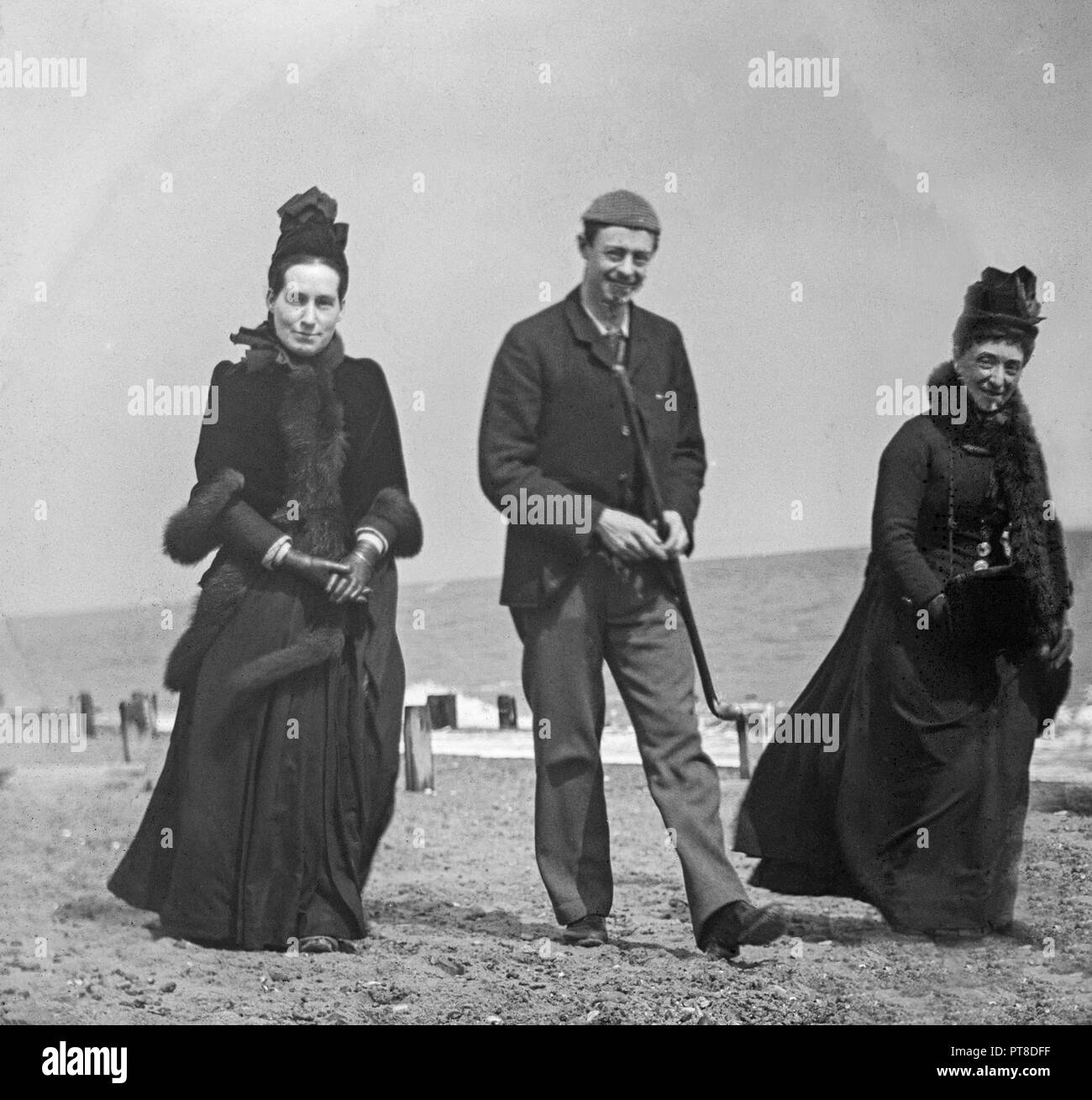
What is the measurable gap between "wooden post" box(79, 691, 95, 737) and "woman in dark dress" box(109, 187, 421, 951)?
0.63m

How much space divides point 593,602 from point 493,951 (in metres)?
1.13

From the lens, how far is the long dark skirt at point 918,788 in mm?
6016

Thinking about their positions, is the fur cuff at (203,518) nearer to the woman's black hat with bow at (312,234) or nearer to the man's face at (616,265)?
the woman's black hat with bow at (312,234)

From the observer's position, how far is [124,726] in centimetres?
648

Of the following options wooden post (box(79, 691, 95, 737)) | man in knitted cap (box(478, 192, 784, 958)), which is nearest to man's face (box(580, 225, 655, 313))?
man in knitted cap (box(478, 192, 784, 958))

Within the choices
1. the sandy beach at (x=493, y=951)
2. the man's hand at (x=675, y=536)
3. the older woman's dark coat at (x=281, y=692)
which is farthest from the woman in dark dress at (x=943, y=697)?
the older woman's dark coat at (x=281, y=692)

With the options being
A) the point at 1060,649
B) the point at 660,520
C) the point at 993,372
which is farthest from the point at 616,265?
the point at 1060,649

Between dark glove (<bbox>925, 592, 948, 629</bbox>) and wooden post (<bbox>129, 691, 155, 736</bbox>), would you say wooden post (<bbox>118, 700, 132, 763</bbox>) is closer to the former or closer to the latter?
wooden post (<bbox>129, 691, 155, 736</bbox>)

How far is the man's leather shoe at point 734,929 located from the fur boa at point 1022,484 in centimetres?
125

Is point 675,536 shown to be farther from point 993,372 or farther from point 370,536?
point 993,372

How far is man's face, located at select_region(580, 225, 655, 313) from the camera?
6.02 m

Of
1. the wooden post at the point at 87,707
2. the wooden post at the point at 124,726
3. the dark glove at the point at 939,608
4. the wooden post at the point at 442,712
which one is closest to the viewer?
the dark glove at the point at 939,608

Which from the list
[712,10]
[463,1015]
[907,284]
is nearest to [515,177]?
[712,10]

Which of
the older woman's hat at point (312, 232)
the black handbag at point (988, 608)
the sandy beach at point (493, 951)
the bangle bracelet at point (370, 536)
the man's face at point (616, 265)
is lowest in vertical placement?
the sandy beach at point (493, 951)
